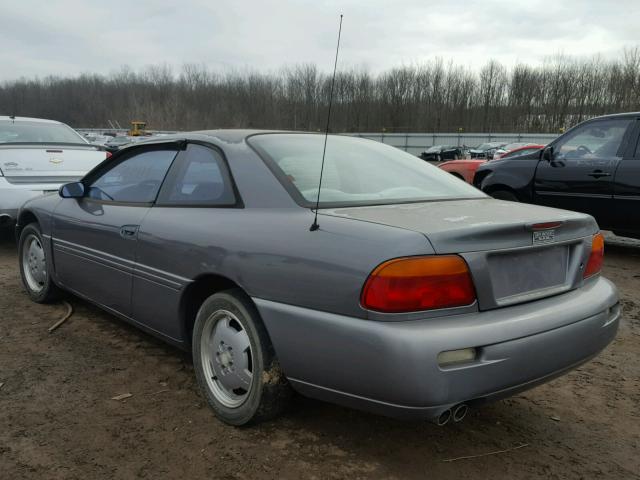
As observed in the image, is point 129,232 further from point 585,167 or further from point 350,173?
point 585,167

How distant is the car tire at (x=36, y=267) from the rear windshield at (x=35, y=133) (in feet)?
8.82

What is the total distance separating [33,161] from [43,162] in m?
0.10

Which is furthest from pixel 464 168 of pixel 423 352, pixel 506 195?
pixel 423 352

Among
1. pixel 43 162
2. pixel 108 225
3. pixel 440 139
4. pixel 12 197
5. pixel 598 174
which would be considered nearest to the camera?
pixel 108 225

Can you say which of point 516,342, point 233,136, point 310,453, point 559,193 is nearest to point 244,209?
point 233,136

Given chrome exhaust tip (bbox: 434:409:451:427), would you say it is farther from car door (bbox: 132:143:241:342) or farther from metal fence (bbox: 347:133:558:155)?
metal fence (bbox: 347:133:558:155)

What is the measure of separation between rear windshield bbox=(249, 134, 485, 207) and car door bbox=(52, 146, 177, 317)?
763 millimetres

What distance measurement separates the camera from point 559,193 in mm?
6477

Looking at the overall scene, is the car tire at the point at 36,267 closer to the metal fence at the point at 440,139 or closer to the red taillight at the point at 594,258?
the red taillight at the point at 594,258

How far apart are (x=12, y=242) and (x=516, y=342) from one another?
22.4 feet

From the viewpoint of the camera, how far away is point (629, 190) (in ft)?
18.9

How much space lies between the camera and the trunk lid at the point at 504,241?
6.39 ft

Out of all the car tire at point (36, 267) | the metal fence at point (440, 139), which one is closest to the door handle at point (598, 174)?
the car tire at point (36, 267)

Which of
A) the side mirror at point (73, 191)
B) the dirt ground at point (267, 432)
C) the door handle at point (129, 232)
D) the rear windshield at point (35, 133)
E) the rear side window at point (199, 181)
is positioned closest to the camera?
the dirt ground at point (267, 432)
